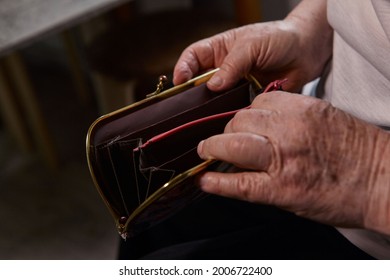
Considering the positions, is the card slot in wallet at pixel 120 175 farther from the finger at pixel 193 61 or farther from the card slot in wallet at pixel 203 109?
the finger at pixel 193 61

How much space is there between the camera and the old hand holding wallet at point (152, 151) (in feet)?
2.06

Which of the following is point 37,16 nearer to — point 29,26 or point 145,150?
point 29,26

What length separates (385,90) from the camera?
0.65 meters

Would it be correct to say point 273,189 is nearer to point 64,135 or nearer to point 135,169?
point 135,169

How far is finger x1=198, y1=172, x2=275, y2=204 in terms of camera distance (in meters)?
0.57

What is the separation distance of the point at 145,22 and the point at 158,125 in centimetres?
93

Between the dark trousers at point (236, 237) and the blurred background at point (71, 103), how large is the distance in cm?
55

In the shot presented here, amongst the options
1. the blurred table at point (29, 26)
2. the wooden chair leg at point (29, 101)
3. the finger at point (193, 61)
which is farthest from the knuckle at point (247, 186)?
the wooden chair leg at point (29, 101)

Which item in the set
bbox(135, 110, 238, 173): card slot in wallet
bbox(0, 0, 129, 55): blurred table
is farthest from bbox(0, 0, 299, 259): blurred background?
bbox(135, 110, 238, 173): card slot in wallet

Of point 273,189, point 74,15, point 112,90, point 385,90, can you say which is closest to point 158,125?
point 273,189

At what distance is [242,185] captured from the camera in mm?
582

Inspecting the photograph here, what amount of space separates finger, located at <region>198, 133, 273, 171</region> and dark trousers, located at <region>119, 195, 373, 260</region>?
0.20 meters

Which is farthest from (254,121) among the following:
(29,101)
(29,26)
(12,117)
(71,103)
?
(71,103)

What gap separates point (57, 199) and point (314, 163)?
3.88 ft
